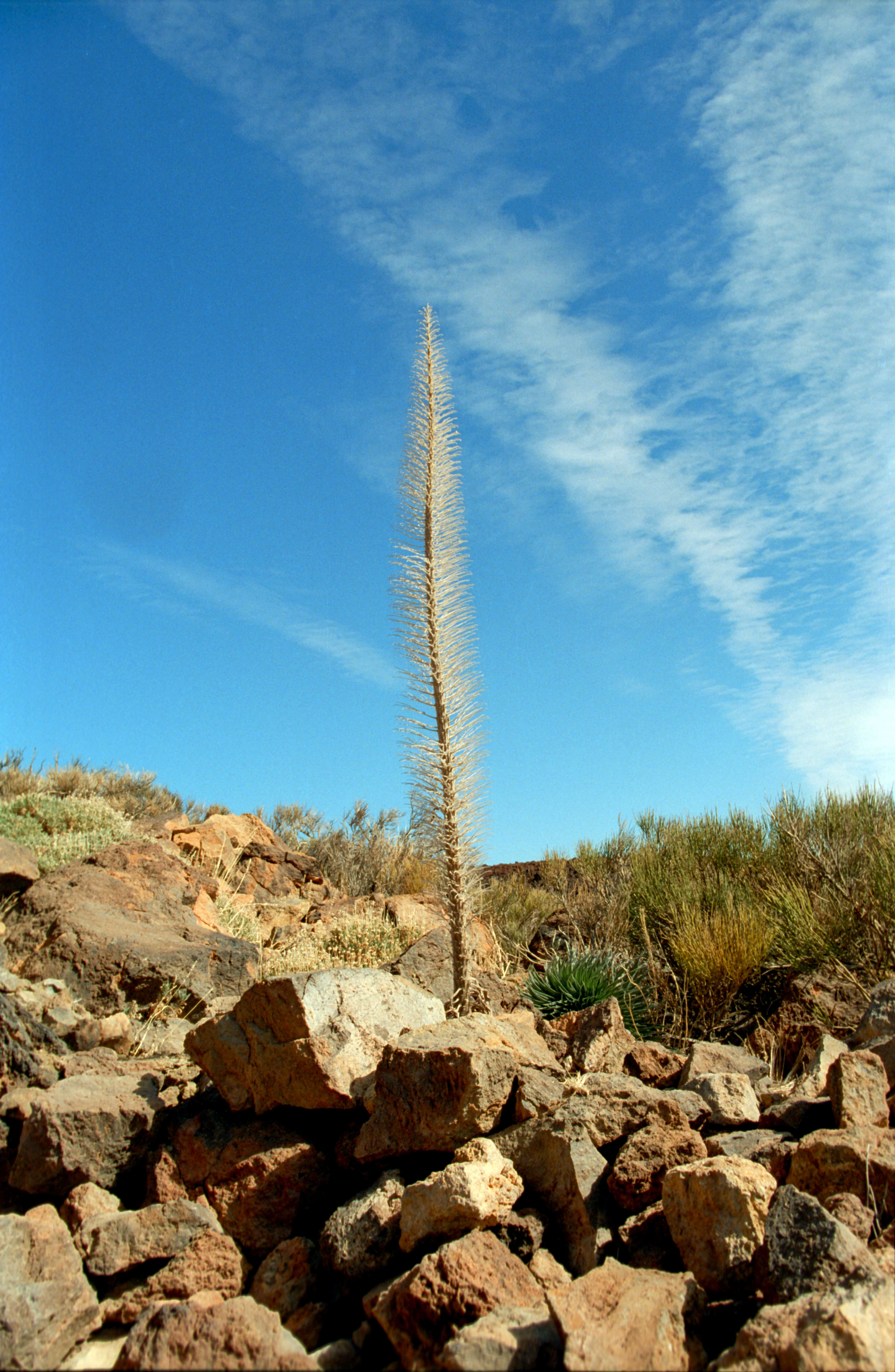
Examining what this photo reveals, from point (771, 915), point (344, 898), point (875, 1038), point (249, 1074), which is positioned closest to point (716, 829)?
point (771, 915)

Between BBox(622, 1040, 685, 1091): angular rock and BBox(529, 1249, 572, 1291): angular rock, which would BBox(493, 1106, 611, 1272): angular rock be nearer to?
BBox(529, 1249, 572, 1291): angular rock

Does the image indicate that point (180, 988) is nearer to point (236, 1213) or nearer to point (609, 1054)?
point (236, 1213)

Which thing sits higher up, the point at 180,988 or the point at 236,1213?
the point at 180,988

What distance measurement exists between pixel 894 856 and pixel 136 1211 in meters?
6.31

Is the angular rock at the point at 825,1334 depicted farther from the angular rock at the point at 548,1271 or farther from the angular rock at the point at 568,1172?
the angular rock at the point at 568,1172

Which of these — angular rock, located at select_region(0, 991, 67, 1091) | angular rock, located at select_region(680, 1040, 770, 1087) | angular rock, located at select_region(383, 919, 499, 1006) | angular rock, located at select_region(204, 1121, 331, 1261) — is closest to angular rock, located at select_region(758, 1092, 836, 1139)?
angular rock, located at select_region(680, 1040, 770, 1087)

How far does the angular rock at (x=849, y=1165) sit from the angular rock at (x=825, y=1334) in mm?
719

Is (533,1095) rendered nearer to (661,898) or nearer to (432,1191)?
(432,1191)

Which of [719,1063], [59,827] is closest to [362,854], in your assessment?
[59,827]

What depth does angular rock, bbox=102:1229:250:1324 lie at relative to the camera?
3.54 metres

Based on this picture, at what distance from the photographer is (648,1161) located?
3.69 metres

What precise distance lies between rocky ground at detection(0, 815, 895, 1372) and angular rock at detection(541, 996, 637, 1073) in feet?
0.06

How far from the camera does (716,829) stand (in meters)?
11.5

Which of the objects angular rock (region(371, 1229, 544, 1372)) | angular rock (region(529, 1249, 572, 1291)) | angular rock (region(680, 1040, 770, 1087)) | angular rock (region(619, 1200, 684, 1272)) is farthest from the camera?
angular rock (region(680, 1040, 770, 1087))
